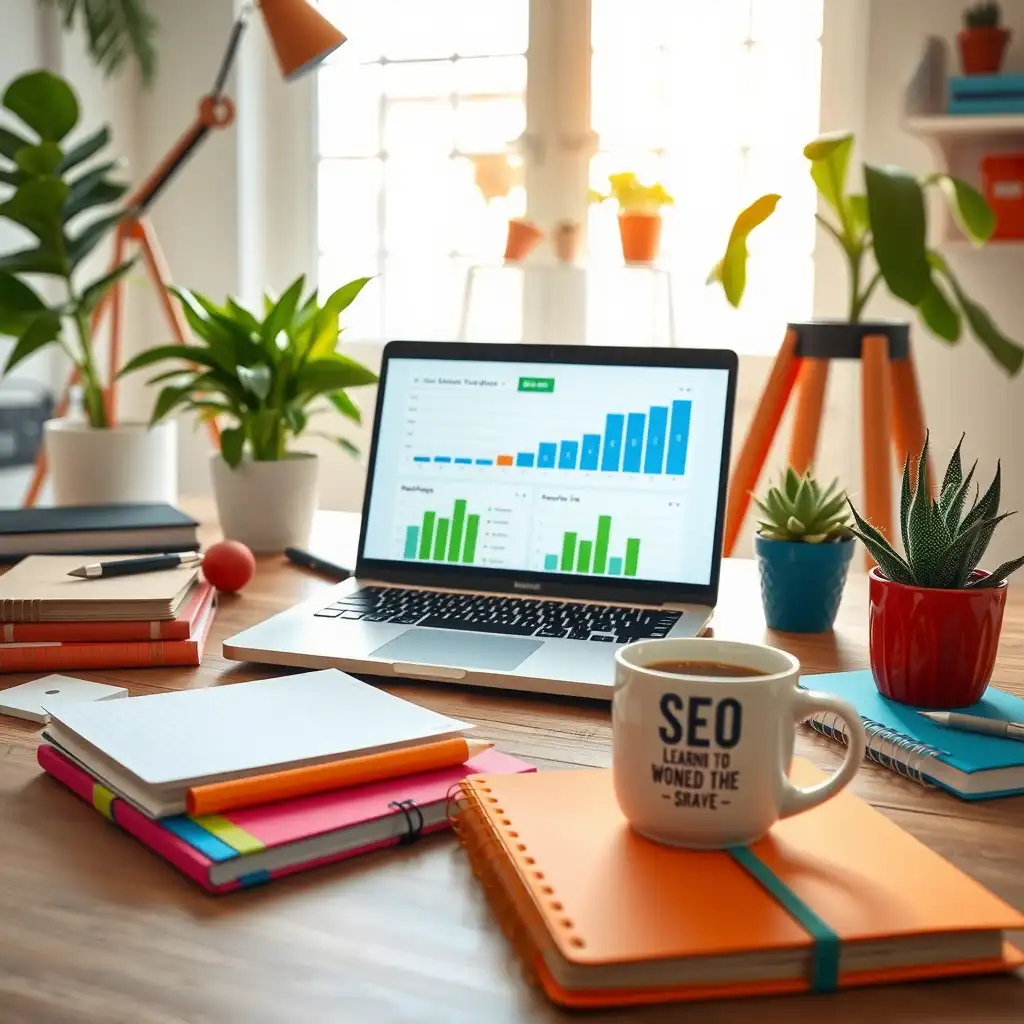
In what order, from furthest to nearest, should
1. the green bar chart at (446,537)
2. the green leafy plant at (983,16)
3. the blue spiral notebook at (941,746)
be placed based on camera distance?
1. the green leafy plant at (983,16)
2. the green bar chart at (446,537)
3. the blue spiral notebook at (941,746)

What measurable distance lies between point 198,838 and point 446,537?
2.16 feet

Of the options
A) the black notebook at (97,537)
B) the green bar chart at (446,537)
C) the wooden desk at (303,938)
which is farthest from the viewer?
the black notebook at (97,537)

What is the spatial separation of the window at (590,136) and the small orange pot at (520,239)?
0.12 meters

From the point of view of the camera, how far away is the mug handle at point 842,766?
0.64m

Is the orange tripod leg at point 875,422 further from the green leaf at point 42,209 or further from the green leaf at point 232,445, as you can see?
the green leaf at point 42,209

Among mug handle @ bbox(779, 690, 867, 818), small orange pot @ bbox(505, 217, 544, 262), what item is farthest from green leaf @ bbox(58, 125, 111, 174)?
mug handle @ bbox(779, 690, 867, 818)

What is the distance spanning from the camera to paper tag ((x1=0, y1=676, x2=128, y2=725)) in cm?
95

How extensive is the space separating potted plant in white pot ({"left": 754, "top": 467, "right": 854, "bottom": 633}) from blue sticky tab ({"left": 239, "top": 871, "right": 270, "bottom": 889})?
0.69 metres

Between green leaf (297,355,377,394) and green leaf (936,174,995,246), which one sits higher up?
green leaf (936,174,995,246)

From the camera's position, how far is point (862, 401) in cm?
191

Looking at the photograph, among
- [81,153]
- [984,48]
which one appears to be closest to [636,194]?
[984,48]

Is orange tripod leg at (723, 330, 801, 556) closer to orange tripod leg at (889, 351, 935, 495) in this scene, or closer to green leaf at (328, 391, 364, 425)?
orange tripod leg at (889, 351, 935, 495)

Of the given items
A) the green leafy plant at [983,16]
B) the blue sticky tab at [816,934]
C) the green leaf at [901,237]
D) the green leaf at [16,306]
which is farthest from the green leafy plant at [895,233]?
the blue sticky tab at [816,934]

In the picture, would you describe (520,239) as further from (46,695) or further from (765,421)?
(46,695)
